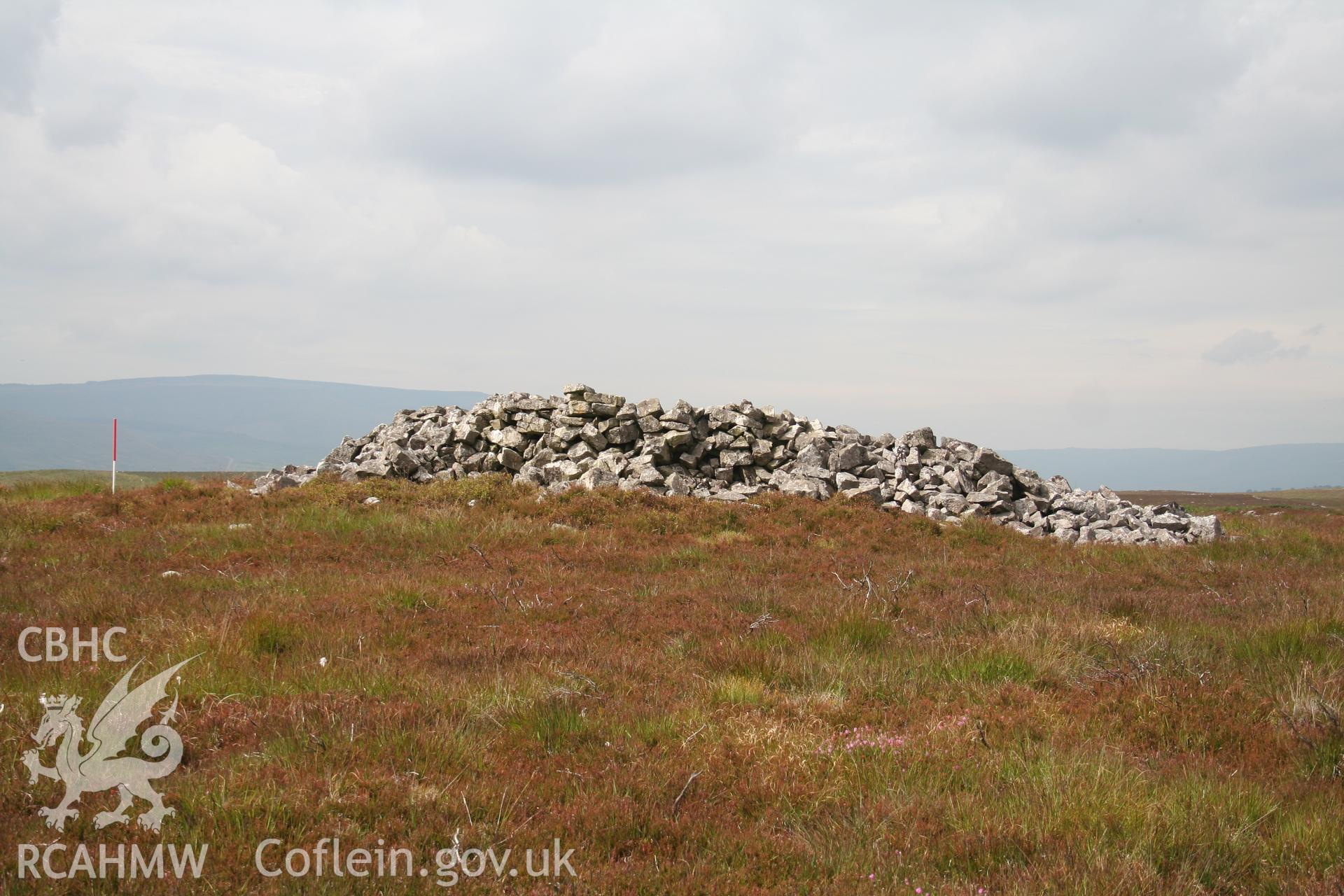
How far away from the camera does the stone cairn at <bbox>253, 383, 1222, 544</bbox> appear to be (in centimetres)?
2033

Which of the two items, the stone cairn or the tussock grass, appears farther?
the stone cairn

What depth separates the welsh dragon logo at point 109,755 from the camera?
4445mm

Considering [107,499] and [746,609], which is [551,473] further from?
[746,609]

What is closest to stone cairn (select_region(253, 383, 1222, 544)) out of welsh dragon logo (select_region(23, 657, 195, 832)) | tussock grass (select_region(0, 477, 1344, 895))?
tussock grass (select_region(0, 477, 1344, 895))

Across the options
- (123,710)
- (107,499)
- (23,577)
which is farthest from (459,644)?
(107,499)

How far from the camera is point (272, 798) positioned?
4.51 m

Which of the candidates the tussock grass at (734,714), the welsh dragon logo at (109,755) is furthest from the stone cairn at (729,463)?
the welsh dragon logo at (109,755)

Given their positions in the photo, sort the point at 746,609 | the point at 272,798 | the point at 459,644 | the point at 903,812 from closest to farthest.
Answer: the point at 272,798
the point at 903,812
the point at 459,644
the point at 746,609

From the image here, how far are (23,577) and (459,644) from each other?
7851 millimetres

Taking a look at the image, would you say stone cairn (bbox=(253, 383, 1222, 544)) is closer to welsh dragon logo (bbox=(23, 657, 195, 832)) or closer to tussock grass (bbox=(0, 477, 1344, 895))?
tussock grass (bbox=(0, 477, 1344, 895))

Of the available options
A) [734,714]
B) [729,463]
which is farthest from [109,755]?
[729,463]

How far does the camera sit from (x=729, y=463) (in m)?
22.2

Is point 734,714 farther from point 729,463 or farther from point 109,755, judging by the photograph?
point 729,463

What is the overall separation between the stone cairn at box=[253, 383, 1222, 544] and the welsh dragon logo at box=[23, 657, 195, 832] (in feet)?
46.0
